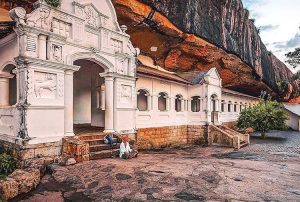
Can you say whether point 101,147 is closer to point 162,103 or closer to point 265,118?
point 162,103

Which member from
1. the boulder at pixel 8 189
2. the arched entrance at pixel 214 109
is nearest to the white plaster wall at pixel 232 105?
the arched entrance at pixel 214 109

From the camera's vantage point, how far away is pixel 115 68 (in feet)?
Result: 41.0

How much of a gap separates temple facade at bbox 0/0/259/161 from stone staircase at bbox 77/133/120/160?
33.4 inches

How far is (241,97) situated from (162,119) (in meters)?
17.7

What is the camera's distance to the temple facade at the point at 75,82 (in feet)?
29.8

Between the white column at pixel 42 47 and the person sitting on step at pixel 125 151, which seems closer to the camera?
the white column at pixel 42 47

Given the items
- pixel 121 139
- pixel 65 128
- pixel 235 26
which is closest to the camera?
pixel 65 128

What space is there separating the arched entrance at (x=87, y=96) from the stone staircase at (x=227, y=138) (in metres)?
8.92

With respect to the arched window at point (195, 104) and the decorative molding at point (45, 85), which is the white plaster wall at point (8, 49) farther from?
the arched window at point (195, 104)

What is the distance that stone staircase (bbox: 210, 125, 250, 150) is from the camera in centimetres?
1788

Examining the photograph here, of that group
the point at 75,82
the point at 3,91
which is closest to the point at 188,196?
the point at 3,91

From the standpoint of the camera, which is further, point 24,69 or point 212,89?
point 212,89

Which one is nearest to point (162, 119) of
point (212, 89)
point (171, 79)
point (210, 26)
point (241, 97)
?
point (171, 79)

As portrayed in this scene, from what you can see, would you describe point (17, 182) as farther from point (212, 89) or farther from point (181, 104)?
point (212, 89)
